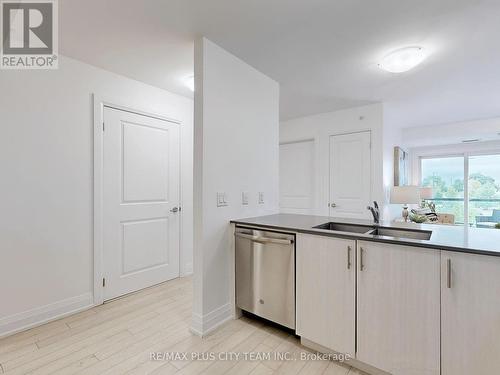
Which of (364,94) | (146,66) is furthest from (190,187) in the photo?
(364,94)

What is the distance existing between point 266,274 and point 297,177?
278 centimetres

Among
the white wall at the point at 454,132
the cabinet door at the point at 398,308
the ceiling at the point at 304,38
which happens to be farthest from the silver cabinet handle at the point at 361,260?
the white wall at the point at 454,132

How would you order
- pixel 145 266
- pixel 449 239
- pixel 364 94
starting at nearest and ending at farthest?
pixel 449 239 → pixel 145 266 → pixel 364 94

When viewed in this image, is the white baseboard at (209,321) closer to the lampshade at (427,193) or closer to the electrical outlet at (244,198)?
the electrical outlet at (244,198)

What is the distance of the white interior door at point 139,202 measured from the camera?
264 centimetres

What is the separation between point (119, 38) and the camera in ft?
6.77

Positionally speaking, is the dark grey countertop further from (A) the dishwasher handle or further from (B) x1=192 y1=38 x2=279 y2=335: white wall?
(B) x1=192 y1=38 x2=279 y2=335: white wall

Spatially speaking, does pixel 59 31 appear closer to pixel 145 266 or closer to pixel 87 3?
pixel 87 3

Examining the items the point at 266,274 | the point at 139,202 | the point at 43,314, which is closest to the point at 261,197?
the point at 266,274

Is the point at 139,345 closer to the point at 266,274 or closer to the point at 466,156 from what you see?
the point at 266,274

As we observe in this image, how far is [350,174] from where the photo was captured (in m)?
3.90

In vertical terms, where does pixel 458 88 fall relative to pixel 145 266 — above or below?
above

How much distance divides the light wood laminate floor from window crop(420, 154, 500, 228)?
19.0ft

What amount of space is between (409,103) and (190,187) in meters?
3.43
